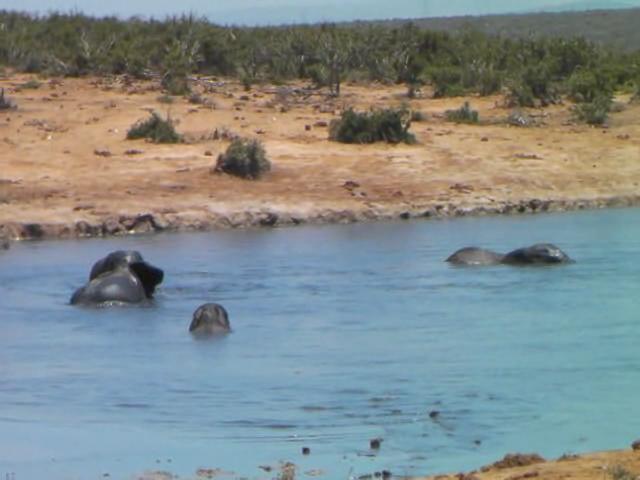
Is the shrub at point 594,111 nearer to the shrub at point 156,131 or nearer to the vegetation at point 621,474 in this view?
the shrub at point 156,131

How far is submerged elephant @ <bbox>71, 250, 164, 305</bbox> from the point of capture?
16469 millimetres

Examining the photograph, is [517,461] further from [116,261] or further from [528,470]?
[116,261]

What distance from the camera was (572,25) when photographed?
78.6 metres

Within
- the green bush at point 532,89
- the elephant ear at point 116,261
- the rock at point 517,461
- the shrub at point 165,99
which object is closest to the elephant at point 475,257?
the elephant ear at point 116,261

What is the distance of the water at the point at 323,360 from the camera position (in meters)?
10.1

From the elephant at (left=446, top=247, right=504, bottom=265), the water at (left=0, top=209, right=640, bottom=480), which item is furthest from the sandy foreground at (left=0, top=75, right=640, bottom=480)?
the elephant at (left=446, top=247, right=504, bottom=265)

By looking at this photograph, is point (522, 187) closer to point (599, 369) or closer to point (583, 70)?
point (583, 70)

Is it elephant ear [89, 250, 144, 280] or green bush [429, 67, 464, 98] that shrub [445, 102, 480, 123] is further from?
elephant ear [89, 250, 144, 280]

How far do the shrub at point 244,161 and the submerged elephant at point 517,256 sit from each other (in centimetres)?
574

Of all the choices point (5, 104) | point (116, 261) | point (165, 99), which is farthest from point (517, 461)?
point (165, 99)

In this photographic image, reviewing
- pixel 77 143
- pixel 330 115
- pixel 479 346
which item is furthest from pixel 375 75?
pixel 479 346

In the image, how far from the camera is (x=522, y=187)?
24.5m

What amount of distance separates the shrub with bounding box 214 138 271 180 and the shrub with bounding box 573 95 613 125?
22.5 feet

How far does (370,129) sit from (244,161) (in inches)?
115
